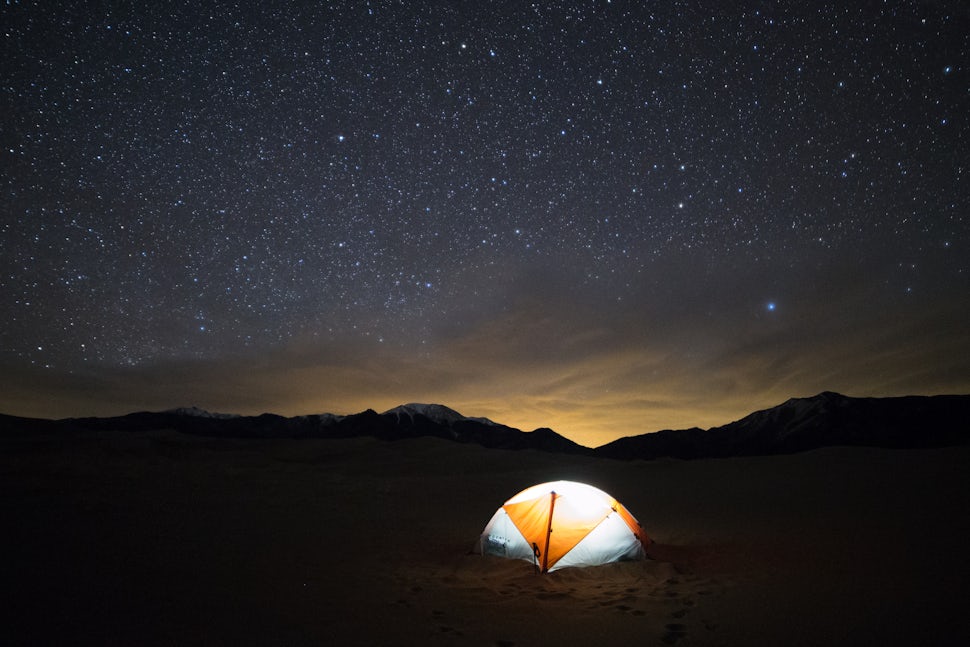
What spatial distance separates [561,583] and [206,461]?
25.0 metres

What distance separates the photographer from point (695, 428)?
102 m

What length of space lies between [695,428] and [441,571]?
346ft

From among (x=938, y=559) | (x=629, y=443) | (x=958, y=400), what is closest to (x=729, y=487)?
(x=938, y=559)

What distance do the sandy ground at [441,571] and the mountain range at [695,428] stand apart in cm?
5118

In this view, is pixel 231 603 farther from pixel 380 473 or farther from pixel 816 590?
pixel 380 473

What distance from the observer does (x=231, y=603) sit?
6199mm

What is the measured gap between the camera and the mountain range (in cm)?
7625

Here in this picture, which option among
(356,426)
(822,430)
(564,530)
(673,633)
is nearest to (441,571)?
(564,530)

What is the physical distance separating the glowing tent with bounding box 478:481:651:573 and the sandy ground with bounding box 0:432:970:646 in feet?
1.01

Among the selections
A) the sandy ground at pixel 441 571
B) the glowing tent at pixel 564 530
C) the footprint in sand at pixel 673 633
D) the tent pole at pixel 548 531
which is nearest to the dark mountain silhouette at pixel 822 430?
the sandy ground at pixel 441 571

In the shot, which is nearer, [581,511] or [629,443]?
[581,511]

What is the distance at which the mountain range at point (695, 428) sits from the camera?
250ft

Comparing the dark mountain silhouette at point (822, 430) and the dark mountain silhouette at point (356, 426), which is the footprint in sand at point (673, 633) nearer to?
the dark mountain silhouette at point (822, 430)

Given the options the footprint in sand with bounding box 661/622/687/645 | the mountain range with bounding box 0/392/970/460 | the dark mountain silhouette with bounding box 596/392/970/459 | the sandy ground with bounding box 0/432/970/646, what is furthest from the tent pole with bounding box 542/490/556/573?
the dark mountain silhouette with bounding box 596/392/970/459
